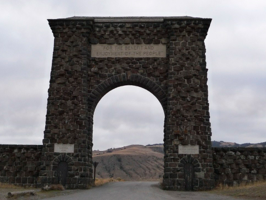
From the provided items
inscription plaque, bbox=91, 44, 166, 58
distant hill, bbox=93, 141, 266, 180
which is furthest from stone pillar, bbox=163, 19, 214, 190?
distant hill, bbox=93, 141, 266, 180

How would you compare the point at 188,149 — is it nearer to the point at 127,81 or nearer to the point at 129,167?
the point at 127,81

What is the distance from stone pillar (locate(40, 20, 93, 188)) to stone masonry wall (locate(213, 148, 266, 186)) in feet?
21.9

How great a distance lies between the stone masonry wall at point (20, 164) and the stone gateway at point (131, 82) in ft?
2.33

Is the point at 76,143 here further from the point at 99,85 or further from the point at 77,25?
the point at 77,25

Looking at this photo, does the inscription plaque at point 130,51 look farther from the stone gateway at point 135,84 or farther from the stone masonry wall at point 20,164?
the stone masonry wall at point 20,164

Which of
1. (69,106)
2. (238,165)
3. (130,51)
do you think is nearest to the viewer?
(238,165)

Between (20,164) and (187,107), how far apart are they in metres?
9.13

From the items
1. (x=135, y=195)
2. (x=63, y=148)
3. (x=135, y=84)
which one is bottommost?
(x=135, y=195)

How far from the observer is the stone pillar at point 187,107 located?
693 inches

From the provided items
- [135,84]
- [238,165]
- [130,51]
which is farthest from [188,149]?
[130,51]

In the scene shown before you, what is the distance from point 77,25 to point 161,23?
4.61m

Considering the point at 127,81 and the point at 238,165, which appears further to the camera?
the point at 127,81

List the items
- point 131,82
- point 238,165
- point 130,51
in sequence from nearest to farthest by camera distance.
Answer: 1. point 238,165
2. point 131,82
3. point 130,51

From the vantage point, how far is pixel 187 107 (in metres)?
18.4
